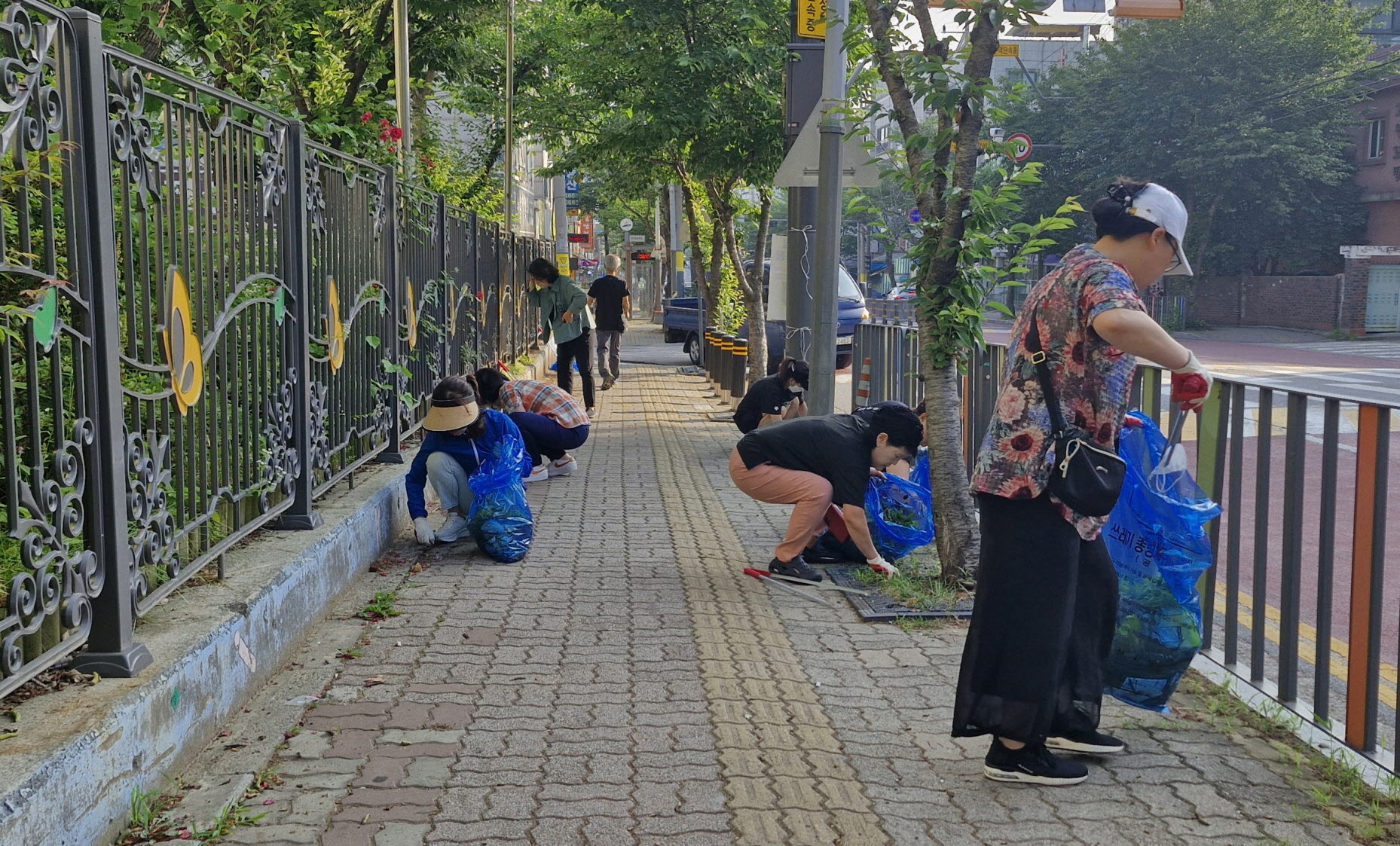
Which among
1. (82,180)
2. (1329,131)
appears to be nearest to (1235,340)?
(1329,131)

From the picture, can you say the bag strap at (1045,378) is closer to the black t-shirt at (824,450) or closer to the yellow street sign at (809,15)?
the black t-shirt at (824,450)

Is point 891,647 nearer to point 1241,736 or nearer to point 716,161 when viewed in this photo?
point 1241,736

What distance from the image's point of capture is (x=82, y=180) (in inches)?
147

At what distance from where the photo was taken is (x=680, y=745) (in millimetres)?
4457

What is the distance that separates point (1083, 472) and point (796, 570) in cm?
328

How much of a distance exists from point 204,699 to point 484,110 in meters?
26.3

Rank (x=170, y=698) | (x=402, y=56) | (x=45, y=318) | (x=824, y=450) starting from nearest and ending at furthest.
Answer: (x=45, y=318) < (x=170, y=698) < (x=824, y=450) < (x=402, y=56)

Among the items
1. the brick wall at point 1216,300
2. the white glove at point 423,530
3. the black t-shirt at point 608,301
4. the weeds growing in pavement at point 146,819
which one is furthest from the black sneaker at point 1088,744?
the brick wall at point 1216,300

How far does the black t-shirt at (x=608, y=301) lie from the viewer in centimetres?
1923

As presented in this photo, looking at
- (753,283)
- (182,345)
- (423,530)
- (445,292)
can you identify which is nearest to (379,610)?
(423,530)

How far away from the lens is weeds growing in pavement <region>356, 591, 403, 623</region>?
6129 millimetres

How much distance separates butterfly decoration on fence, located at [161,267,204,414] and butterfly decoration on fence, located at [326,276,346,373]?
6.82 feet

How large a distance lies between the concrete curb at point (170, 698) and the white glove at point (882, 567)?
8.31ft

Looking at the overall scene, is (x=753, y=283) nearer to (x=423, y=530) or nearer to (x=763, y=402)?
(x=763, y=402)
